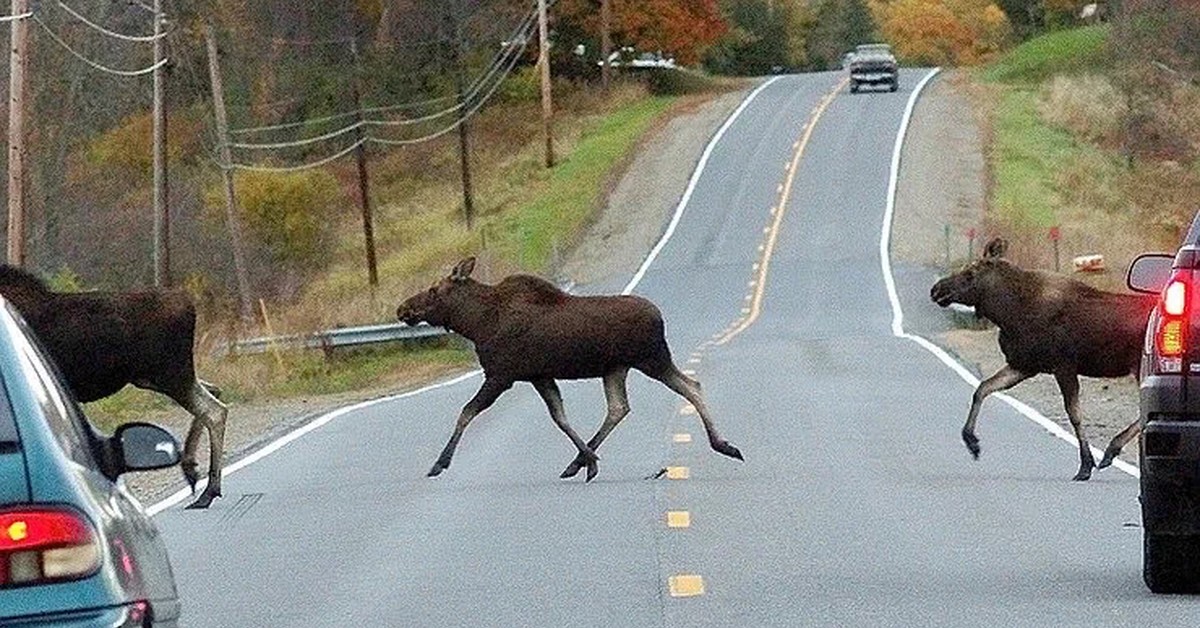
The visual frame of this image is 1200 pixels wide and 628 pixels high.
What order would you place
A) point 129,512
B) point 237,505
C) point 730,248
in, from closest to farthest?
point 129,512 < point 237,505 < point 730,248

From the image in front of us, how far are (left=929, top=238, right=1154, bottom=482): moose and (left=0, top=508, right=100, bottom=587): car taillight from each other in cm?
1305

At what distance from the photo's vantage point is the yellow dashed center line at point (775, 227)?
48.3m

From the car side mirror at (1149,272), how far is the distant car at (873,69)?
245 feet

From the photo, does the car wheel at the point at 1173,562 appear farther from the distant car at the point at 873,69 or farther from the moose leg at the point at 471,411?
the distant car at the point at 873,69

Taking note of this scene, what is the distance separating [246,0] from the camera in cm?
8544

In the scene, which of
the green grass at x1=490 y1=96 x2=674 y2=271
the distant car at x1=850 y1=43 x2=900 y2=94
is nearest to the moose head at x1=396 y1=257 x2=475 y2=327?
the green grass at x1=490 y1=96 x2=674 y2=271

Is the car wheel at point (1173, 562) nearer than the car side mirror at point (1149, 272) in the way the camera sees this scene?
Yes

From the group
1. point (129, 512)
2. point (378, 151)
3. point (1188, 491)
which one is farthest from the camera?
point (378, 151)

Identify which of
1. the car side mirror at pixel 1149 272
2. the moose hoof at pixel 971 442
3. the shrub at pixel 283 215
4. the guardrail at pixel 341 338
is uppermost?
the car side mirror at pixel 1149 272

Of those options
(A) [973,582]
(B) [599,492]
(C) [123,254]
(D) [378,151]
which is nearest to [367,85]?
(D) [378,151]

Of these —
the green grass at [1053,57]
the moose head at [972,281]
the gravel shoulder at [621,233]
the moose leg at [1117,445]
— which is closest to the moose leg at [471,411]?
the gravel shoulder at [621,233]

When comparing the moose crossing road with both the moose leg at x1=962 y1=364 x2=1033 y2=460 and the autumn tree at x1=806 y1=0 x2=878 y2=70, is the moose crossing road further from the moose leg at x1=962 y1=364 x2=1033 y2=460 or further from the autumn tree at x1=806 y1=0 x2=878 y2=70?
the autumn tree at x1=806 y1=0 x2=878 y2=70

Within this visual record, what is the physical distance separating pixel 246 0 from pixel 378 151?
650 centimetres

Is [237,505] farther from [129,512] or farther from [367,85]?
[367,85]
